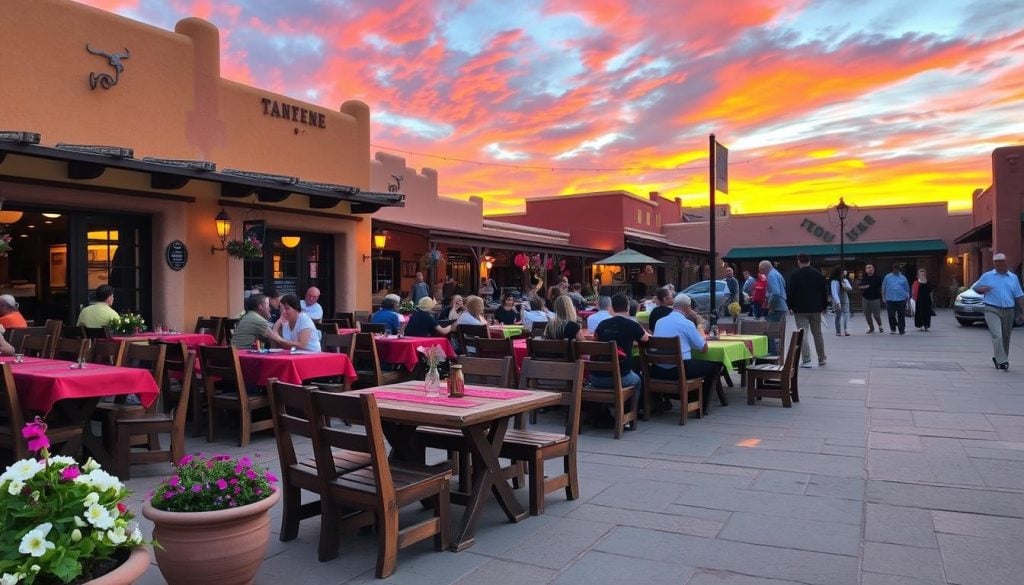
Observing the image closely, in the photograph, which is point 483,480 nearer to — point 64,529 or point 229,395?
point 64,529

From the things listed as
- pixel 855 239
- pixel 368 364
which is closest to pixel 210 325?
pixel 368 364

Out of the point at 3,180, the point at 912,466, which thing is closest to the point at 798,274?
the point at 912,466

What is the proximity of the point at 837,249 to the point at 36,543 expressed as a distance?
35740 millimetres

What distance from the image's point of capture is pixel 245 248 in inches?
438

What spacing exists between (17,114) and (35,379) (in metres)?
5.61

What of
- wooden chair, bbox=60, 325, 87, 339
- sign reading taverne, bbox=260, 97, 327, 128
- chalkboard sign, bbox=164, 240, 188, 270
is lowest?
wooden chair, bbox=60, 325, 87, 339

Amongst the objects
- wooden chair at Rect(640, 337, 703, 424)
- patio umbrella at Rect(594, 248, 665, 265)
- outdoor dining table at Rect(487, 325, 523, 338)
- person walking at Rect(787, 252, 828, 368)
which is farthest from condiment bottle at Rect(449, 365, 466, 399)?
patio umbrella at Rect(594, 248, 665, 265)

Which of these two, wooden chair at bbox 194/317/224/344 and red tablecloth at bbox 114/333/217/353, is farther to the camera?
wooden chair at bbox 194/317/224/344

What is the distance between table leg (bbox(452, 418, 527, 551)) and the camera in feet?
12.9

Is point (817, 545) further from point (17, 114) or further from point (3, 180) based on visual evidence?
point (17, 114)

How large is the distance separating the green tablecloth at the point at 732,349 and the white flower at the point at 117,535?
619 centimetres

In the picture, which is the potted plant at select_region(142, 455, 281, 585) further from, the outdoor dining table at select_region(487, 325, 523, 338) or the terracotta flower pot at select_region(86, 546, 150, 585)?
the outdoor dining table at select_region(487, 325, 523, 338)

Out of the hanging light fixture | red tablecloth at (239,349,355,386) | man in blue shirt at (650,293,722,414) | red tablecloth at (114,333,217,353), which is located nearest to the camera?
red tablecloth at (239,349,355,386)

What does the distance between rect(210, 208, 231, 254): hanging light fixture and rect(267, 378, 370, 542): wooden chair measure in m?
7.78
